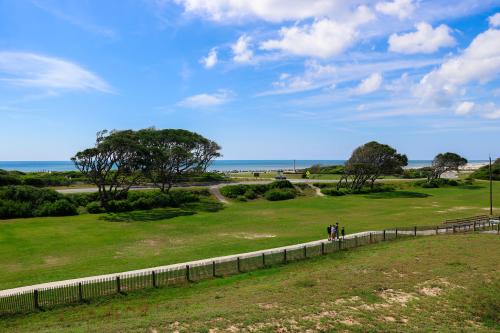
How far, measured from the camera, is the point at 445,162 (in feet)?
347

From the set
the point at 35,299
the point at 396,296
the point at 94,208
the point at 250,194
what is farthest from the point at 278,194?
the point at 35,299

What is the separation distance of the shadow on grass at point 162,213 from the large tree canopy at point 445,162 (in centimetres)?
6961

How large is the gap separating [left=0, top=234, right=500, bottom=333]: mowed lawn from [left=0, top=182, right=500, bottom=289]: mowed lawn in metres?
6.95

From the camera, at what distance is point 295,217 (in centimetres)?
5322

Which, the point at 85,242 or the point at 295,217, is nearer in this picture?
the point at 85,242

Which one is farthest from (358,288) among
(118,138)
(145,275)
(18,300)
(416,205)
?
(416,205)

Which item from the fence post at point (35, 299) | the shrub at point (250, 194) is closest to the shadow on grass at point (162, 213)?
the shrub at point (250, 194)

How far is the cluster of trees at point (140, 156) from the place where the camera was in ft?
188

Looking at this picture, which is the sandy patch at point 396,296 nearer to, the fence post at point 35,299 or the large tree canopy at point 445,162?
the fence post at point 35,299

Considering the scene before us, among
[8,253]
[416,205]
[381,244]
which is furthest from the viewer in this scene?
[416,205]

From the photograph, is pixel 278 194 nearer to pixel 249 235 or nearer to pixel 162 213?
pixel 162 213

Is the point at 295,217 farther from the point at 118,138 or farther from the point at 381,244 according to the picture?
the point at 118,138

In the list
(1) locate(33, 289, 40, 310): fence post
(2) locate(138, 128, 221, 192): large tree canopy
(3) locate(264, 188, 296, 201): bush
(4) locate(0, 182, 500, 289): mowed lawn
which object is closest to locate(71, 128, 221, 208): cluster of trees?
(2) locate(138, 128, 221, 192): large tree canopy

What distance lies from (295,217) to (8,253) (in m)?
33.9
